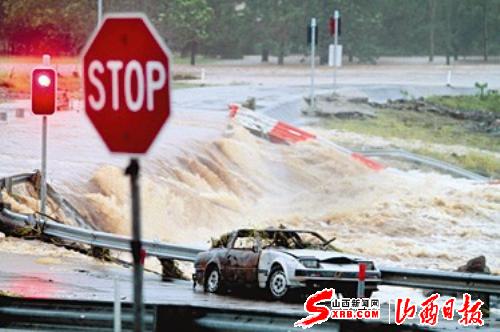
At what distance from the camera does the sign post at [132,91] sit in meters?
6.33

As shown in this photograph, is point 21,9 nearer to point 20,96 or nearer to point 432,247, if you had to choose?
point 20,96

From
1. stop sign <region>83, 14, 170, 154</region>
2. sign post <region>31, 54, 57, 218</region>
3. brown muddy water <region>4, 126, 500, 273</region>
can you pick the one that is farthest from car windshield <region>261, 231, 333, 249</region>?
stop sign <region>83, 14, 170, 154</region>

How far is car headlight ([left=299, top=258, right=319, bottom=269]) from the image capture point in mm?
15500

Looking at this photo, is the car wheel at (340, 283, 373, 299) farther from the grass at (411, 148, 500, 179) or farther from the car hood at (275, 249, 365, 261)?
the grass at (411, 148, 500, 179)

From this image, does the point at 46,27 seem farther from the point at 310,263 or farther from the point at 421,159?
the point at 310,263

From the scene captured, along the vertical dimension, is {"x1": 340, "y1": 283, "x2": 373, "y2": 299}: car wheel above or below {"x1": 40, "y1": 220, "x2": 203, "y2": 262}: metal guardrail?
above

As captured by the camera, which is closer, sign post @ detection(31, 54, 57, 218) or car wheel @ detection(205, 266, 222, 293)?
car wheel @ detection(205, 266, 222, 293)

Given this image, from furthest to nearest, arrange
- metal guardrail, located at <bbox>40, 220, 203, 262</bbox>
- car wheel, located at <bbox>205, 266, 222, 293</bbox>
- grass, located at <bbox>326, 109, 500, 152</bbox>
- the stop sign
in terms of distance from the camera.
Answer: grass, located at <bbox>326, 109, 500, 152</bbox> → metal guardrail, located at <bbox>40, 220, 203, 262</bbox> → car wheel, located at <bbox>205, 266, 222, 293</bbox> → the stop sign

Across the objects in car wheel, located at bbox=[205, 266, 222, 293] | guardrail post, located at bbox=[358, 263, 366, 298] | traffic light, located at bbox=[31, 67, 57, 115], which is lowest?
car wheel, located at bbox=[205, 266, 222, 293]

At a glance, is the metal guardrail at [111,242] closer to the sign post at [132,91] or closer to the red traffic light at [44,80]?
the red traffic light at [44,80]

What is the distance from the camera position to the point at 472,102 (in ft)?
93.8

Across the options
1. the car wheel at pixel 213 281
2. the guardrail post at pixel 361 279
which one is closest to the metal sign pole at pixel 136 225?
the guardrail post at pixel 361 279

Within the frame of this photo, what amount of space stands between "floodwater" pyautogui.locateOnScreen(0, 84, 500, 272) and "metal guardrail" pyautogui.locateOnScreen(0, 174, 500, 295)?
1148 millimetres

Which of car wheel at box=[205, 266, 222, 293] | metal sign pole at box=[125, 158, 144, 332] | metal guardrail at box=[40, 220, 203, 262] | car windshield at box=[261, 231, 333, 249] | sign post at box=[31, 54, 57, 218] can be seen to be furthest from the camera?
sign post at box=[31, 54, 57, 218]
